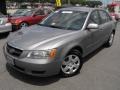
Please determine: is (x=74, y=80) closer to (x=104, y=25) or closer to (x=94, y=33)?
(x=94, y=33)

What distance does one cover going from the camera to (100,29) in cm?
559

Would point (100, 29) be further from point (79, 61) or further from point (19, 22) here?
point (19, 22)

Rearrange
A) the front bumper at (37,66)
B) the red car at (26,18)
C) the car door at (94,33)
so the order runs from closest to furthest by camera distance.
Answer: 1. the front bumper at (37,66)
2. the car door at (94,33)
3. the red car at (26,18)

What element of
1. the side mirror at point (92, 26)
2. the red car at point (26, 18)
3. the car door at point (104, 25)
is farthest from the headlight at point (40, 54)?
the red car at point (26, 18)

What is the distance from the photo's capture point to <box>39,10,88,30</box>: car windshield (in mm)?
4777

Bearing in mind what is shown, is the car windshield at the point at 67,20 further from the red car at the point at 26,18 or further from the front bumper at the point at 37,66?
the red car at the point at 26,18

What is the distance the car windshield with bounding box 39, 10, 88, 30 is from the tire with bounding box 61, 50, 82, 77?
29.3 inches

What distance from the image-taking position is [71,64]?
4371 millimetres

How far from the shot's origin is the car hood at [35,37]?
3.83m

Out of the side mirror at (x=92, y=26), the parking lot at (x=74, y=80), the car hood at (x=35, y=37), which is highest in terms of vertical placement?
the side mirror at (x=92, y=26)

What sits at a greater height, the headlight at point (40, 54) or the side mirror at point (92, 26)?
the side mirror at point (92, 26)

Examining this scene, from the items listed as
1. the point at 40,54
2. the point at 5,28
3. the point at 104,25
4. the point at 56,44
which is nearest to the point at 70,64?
the point at 56,44

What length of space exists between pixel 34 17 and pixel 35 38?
708 cm

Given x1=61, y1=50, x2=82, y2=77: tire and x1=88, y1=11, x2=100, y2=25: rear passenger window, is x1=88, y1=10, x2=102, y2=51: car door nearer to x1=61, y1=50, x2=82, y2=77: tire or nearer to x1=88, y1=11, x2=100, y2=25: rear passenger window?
x1=88, y1=11, x2=100, y2=25: rear passenger window
